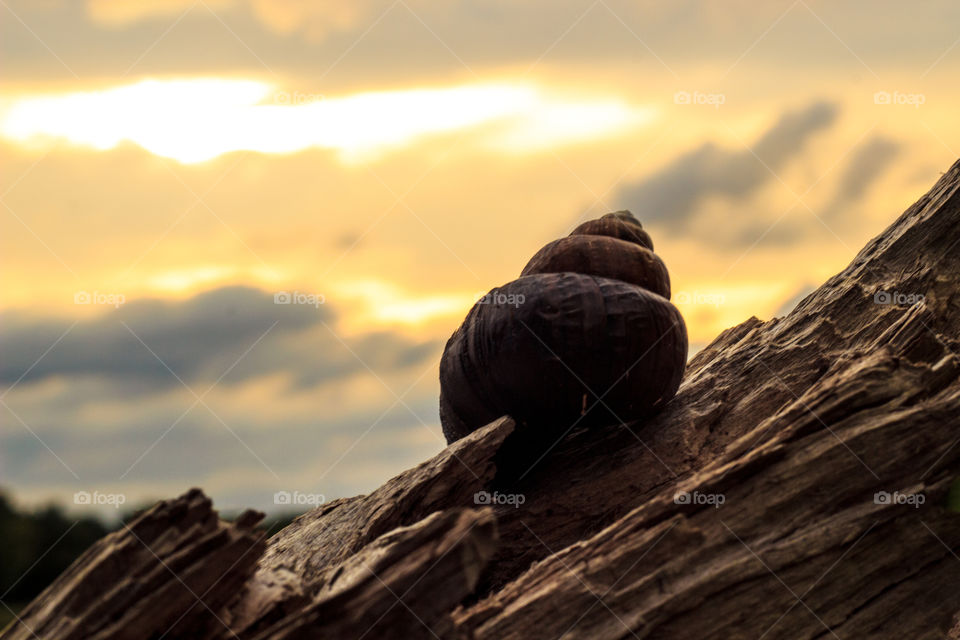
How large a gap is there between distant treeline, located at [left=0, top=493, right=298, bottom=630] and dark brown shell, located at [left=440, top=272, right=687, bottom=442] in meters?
17.8

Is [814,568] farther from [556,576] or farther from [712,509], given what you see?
[556,576]

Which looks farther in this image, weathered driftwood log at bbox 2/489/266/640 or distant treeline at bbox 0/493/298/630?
distant treeline at bbox 0/493/298/630

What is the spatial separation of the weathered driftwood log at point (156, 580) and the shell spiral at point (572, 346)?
3.83 m

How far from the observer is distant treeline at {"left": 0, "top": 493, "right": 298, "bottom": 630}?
26438mm

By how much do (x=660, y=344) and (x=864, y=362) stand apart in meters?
2.15

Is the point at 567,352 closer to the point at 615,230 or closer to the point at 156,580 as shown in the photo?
the point at 615,230

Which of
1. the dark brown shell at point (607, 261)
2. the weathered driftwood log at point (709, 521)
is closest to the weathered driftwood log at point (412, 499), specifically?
the weathered driftwood log at point (709, 521)

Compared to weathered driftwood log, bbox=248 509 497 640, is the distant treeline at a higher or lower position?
higher

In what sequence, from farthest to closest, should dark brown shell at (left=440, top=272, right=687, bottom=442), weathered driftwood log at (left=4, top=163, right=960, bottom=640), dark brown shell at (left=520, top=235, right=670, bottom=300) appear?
dark brown shell at (left=520, top=235, right=670, bottom=300) < dark brown shell at (left=440, top=272, right=687, bottom=442) < weathered driftwood log at (left=4, top=163, right=960, bottom=640)

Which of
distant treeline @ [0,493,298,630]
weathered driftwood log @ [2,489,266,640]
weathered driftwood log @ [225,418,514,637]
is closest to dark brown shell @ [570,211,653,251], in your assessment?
weathered driftwood log @ [225,418,514,637]

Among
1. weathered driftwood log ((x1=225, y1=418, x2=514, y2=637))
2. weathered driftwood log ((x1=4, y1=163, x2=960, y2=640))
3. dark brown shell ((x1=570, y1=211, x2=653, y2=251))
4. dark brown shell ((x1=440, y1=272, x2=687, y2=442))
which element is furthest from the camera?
dark brown shell ((x1=570, y1=211, x2=653, y2=251))

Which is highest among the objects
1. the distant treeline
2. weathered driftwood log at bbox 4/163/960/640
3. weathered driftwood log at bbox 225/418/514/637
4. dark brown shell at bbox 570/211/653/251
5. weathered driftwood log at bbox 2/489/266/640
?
the distant treeline

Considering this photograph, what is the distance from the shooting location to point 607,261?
10227 mm

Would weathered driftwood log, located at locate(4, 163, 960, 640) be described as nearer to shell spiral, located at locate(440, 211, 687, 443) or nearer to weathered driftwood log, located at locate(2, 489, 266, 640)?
weathered driftwood log, located at locate(2, 489, 266, 640)
